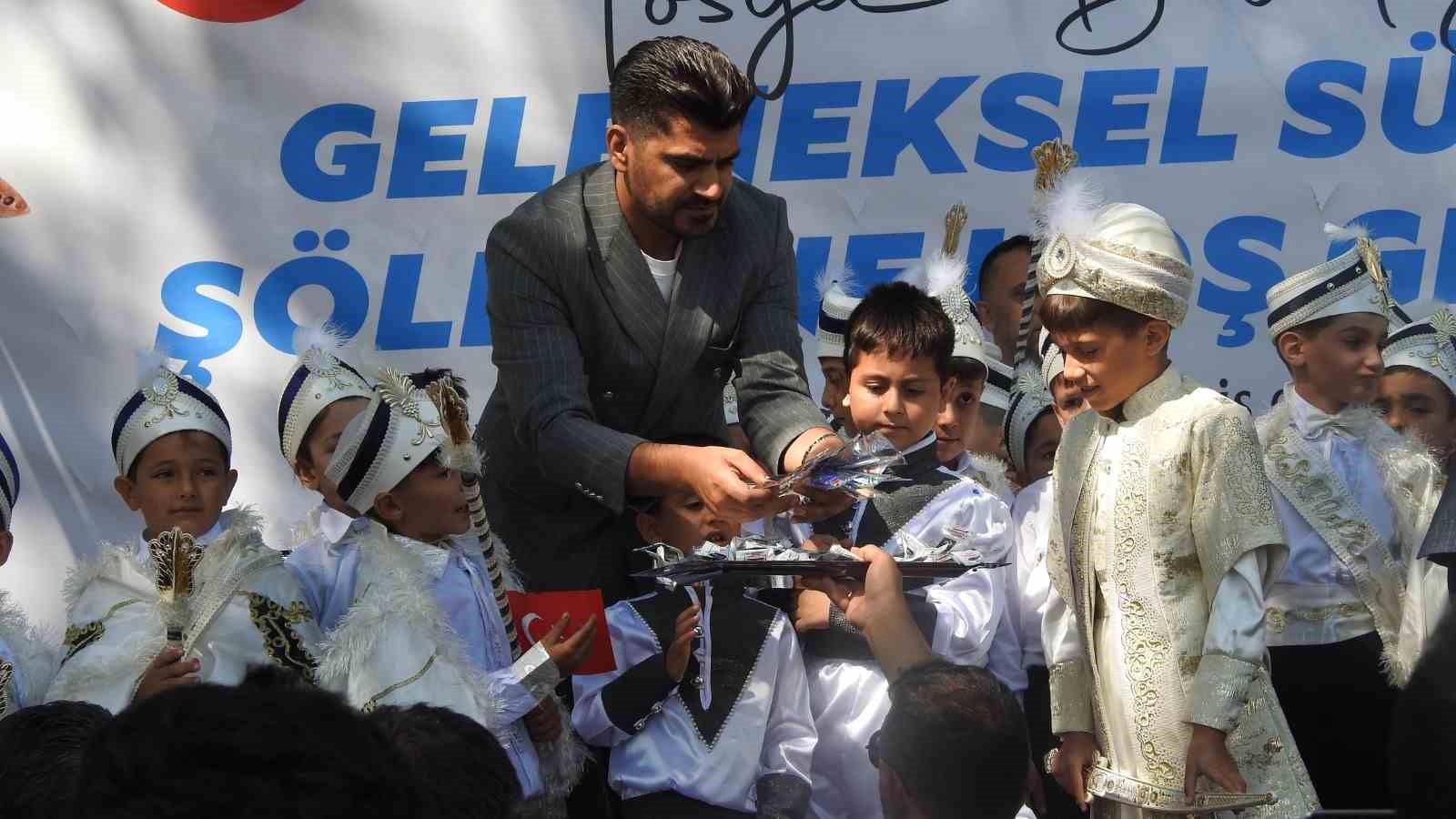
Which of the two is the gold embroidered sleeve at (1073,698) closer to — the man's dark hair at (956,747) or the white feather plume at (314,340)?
the man's dark hair at (956,747)

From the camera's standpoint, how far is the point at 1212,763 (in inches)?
132

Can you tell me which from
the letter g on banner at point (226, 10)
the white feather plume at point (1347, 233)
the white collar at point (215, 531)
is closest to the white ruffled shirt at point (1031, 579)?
the white feather plume at point (1347, 233)

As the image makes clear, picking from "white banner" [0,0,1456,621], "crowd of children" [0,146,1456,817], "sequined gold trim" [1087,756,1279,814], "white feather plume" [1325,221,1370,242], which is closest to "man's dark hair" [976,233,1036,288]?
"white banner" [0,0,1456,621]

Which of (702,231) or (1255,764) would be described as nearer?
(1255,764)

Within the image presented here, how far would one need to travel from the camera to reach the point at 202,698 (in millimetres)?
1305

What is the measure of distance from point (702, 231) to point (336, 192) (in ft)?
6.43

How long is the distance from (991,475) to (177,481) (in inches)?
76.9

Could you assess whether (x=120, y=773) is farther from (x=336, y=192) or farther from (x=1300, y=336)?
(x=336, y=192)

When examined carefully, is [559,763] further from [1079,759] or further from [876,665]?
[1079,759]

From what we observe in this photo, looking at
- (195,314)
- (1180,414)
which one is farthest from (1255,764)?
(195,314)

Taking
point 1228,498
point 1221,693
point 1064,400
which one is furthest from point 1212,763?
point 1064,400

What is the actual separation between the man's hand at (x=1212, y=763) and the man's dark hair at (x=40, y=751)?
191cm

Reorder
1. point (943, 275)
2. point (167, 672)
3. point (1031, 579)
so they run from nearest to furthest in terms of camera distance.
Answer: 1. point (167, 672)
2. point (1031, 579)
3. point (943, 275)

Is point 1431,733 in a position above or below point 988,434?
below
